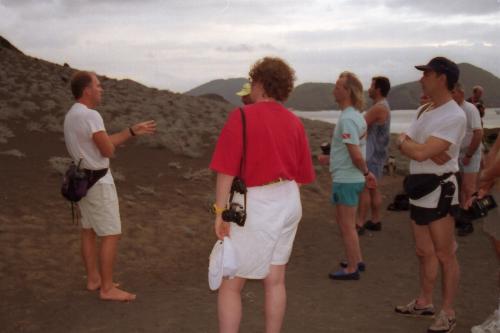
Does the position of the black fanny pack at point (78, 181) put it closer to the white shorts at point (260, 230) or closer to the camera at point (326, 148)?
the white shorts at point (260, 230)

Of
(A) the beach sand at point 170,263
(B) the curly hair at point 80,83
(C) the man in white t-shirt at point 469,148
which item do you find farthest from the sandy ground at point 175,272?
(B) the curly hair at point 80,83

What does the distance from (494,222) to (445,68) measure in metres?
1.21

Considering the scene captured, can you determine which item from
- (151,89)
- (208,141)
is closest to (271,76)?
(208,141)

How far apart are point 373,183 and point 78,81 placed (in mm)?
3172

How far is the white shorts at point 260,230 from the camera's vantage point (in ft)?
12.3

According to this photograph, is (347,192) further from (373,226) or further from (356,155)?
(373,226)

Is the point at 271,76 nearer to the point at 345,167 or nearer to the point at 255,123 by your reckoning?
the point at 255,123

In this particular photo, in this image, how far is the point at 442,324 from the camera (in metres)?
4.74

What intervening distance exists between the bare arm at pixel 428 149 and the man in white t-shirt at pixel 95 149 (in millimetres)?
2189

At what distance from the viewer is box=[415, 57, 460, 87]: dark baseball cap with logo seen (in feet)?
14.8

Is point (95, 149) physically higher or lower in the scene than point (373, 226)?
higher

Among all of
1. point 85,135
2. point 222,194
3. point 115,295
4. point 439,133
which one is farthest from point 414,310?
point 85,135

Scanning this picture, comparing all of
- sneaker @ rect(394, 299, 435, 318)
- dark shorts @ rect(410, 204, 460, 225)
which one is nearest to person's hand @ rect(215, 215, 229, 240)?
dark shorts @ rect(410, 204, 460, 225)

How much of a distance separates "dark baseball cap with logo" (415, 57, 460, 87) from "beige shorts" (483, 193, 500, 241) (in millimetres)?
940
